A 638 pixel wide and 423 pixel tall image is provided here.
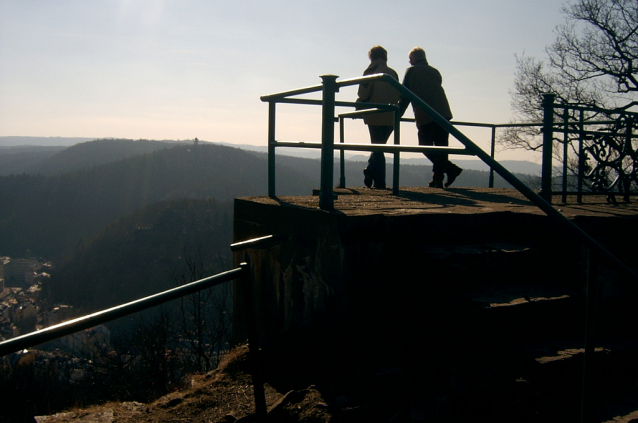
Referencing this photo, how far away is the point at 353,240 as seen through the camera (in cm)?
240

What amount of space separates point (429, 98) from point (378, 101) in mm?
549

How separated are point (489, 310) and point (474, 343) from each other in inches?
7.4

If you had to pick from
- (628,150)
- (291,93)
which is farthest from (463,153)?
(628,150)

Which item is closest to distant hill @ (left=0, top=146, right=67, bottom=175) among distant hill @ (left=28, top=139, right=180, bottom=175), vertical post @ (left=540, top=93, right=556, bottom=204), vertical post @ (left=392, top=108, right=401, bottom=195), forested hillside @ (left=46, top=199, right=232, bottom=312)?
distant hill @ (left=28, top=139, right=180, bottom=175)

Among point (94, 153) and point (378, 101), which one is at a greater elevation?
point (94, 153)

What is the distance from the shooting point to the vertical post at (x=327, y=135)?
258 cm

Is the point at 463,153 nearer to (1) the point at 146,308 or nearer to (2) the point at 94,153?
(1) the point at 146,308

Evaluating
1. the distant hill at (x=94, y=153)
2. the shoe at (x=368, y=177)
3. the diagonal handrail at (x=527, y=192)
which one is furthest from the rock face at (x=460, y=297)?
the distant hill at (x=94, y=153)

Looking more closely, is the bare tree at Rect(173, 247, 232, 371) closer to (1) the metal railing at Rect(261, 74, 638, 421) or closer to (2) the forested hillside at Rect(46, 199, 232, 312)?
(1) the metal railing at Rect(261, 74, 638, 421)

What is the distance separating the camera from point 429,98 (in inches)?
205

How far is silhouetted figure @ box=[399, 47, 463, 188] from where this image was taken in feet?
17.0

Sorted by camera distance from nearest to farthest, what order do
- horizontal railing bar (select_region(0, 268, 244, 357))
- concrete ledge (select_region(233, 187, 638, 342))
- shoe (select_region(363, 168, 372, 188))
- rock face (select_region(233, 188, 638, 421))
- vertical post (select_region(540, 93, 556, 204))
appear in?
horizontal railing bar (select_region(0, 268, 244, 357)) → rock face (select_region(233, 188, 638, 421)) → concrete ledge (select_region(233, 187, 638, 342)) → vertical post (select_region(540, 93, 556, 204)) → shoe (select_region(363, 168, 372, 188))

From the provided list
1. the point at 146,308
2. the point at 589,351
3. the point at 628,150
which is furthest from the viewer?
the point at 628,150

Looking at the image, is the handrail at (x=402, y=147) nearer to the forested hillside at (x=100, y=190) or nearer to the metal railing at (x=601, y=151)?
the metal railing at (x=601, y=151)
